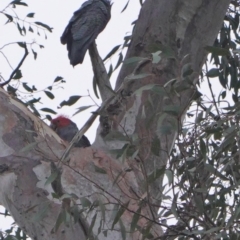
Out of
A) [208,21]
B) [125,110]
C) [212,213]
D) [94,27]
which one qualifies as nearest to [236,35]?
[94,27]

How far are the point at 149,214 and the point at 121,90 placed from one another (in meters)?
0.38

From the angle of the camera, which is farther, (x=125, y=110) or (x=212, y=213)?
(x=125, y=110)

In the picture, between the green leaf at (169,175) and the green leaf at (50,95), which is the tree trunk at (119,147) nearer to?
the green leaf at (169,175)

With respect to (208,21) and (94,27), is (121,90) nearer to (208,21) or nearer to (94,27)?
(208,21)

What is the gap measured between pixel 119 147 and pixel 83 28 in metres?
0.77

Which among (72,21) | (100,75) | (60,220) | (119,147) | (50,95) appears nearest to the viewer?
(60,220)

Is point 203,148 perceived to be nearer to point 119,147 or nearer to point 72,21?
point 119,147

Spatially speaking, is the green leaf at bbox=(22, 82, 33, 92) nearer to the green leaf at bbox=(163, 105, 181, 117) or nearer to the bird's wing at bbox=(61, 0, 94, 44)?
the bird's wing at bbox=(61, 0, 94, 44)

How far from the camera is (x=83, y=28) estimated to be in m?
2.73

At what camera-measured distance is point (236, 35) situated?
3.24m

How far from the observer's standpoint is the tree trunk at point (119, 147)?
1.81 meters

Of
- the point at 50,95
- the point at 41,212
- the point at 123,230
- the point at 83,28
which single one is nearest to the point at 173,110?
the point at 123,230

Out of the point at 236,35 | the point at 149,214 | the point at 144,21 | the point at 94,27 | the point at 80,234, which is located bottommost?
the point at 80,234

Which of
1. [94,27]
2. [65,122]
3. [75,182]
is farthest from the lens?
[65,122]
